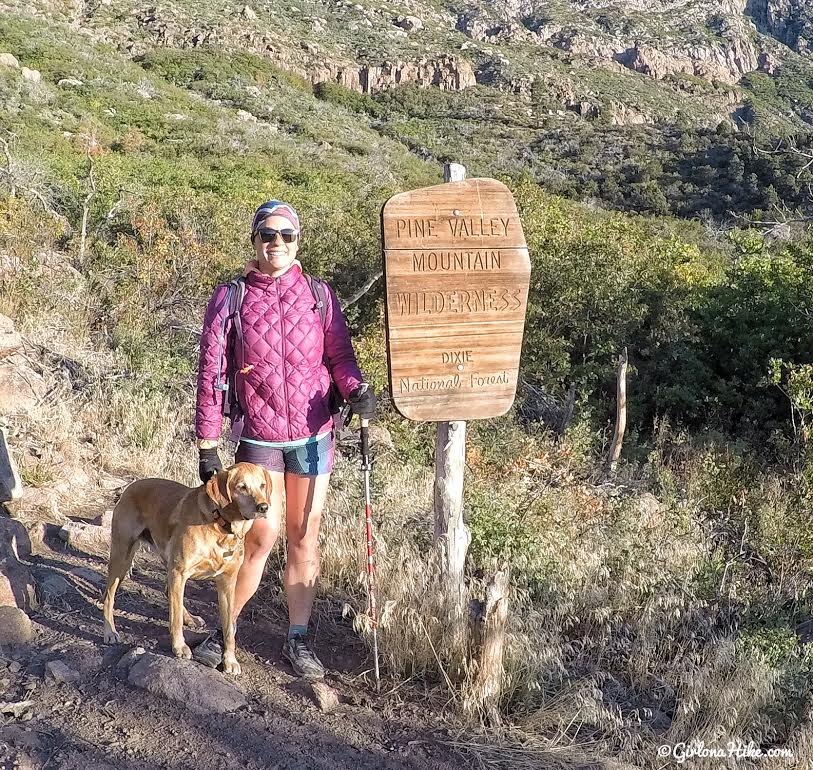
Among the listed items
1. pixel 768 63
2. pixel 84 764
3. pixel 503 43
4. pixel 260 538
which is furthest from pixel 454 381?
pixel 768 63

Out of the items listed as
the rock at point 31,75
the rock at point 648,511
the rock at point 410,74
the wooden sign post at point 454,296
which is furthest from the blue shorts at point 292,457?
the rock at point 410,74

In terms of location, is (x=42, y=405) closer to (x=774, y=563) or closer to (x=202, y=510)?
(x=202, y=510)

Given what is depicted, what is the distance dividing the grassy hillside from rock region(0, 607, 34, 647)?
4.76 ft

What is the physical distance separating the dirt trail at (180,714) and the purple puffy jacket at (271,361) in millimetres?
994

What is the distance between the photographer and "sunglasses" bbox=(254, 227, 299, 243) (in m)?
2.64

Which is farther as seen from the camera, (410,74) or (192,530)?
(410,74)

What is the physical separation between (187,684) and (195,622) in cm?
74

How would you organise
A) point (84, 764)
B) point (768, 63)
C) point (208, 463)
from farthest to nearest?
1. point (768, 63)
2. point (208, 463)
3. point (84, 764)

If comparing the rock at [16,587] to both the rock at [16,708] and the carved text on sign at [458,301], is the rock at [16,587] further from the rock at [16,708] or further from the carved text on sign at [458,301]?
the carved text on sign at [458,301]

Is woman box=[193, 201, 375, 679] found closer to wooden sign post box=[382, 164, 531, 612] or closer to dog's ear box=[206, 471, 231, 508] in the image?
dog's ear box=[206, 471, 231, 508]

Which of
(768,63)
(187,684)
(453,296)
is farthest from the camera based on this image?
(768,63)

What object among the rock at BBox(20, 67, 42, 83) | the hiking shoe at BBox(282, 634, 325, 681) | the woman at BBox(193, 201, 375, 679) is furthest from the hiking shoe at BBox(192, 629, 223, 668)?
the rock at BBox(20, 67, 42, 83)

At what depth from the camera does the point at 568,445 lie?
21.0 feet

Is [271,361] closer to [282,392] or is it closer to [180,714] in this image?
[282,392]
